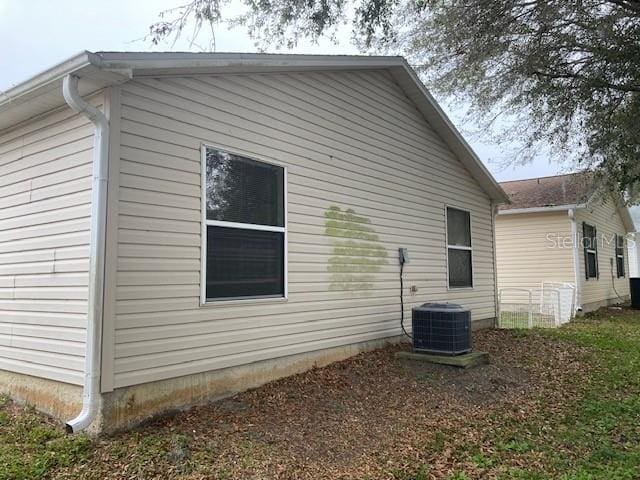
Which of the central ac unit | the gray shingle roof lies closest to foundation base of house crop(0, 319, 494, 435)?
the central ac unit

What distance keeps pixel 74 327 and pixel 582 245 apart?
48.2ft

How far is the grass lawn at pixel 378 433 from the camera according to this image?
3619 millimetres

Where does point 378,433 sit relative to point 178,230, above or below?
below

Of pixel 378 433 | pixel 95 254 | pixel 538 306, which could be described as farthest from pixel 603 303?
pixel 95 254

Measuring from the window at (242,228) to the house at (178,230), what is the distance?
0.02 metres

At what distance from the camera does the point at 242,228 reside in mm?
5223

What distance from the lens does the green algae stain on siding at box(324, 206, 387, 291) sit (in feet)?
21.7

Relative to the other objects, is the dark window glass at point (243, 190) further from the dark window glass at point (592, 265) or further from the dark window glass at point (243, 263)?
the dark window glass at point (592, 265)

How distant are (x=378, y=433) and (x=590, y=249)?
14005 mm

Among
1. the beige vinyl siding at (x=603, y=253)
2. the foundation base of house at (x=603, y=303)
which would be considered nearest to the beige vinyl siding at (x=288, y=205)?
the foundation base of house at (x=603, y=303)

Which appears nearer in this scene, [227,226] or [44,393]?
[44,393]

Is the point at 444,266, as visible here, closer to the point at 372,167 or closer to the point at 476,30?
the point at 372,167

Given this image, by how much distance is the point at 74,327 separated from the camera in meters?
4.24

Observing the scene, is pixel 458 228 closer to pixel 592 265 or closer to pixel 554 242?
pixel 554 242
